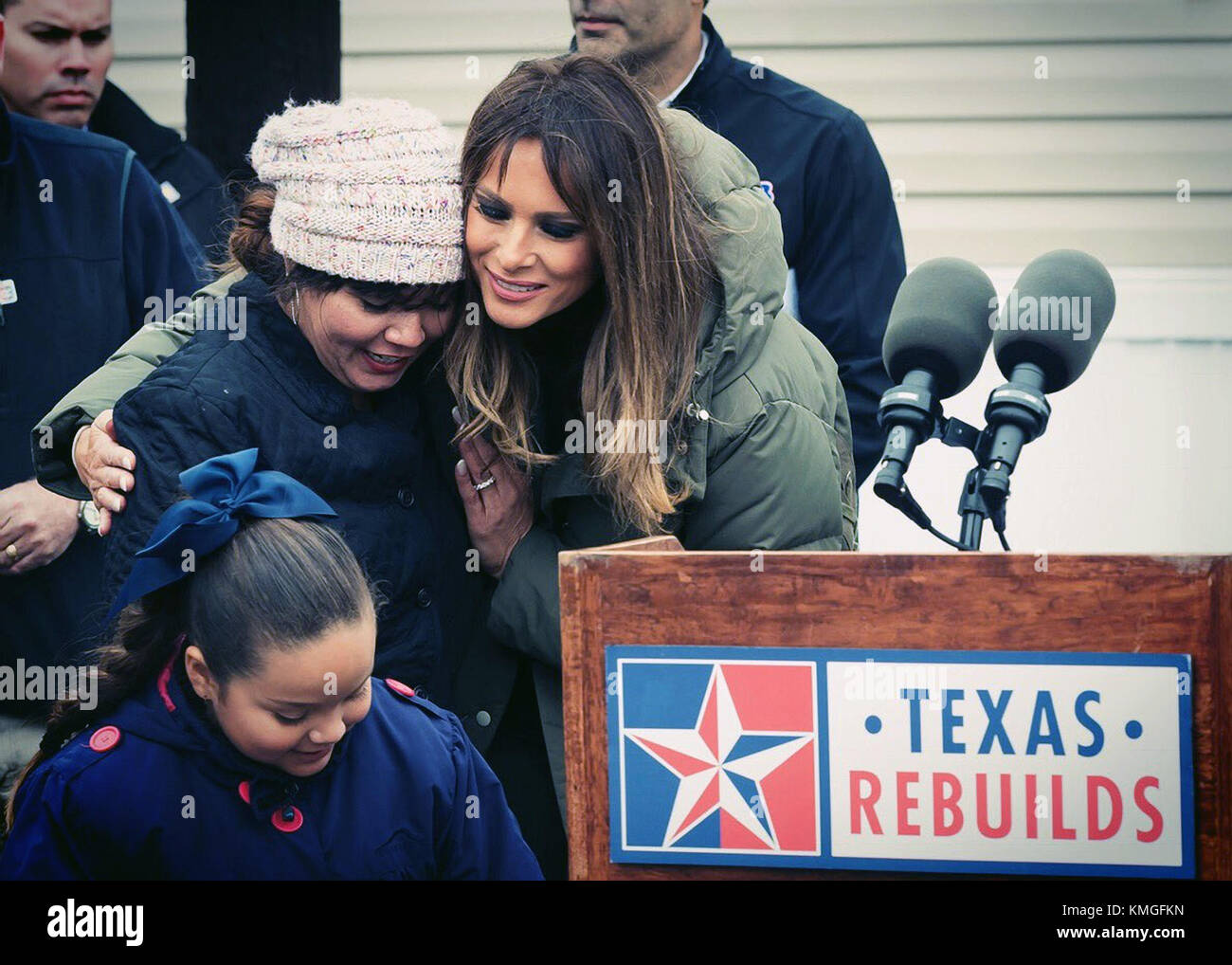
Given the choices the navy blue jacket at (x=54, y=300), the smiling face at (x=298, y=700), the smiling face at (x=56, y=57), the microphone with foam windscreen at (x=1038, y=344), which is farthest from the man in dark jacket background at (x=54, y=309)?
the microphone with foam windscreen at (x=1038, y=344)

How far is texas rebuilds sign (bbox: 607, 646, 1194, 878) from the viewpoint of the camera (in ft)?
6.71

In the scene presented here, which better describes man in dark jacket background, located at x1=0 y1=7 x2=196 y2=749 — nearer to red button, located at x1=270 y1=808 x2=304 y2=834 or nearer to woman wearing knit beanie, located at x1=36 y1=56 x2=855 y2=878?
woman wearing knit beanie, located at x1=36 y1=56 x2=855 y2=878

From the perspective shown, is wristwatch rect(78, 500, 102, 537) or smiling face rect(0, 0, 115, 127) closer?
wristwatch rect(78, 500, 102, 537)

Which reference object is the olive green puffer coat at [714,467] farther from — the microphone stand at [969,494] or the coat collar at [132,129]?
the coat collar at [132,129]

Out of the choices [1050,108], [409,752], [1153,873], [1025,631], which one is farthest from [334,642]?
[1050,108]

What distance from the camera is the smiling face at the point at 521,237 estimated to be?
2717 mm

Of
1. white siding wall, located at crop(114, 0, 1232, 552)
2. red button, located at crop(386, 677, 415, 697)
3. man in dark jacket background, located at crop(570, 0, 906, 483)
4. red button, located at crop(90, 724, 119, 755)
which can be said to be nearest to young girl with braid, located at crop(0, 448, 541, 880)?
red button, located at crop(90, 724, 119, 755)

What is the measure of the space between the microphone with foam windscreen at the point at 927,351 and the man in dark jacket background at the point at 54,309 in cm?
195

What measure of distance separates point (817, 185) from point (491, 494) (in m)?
1.66

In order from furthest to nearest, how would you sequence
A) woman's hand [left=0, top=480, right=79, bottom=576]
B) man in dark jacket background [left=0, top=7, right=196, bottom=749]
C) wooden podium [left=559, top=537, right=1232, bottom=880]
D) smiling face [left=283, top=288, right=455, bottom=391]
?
man in dark jacket background [left=0, top=7, right=196, bottom=749] < woman's hand [left=0, top=480, right=79, bottom=576] < smiling face [left=283, top=288, right=455, bottom=391] < wooden podium [left=559, top=537, right=1232, bottom=880]

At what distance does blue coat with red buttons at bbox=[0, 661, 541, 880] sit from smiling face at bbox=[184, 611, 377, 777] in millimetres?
46

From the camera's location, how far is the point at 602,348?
281 centimetres

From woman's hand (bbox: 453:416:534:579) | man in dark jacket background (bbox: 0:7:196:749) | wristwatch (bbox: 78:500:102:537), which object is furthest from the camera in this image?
man in dark jacket background (bbox: 0:7:196:749)
